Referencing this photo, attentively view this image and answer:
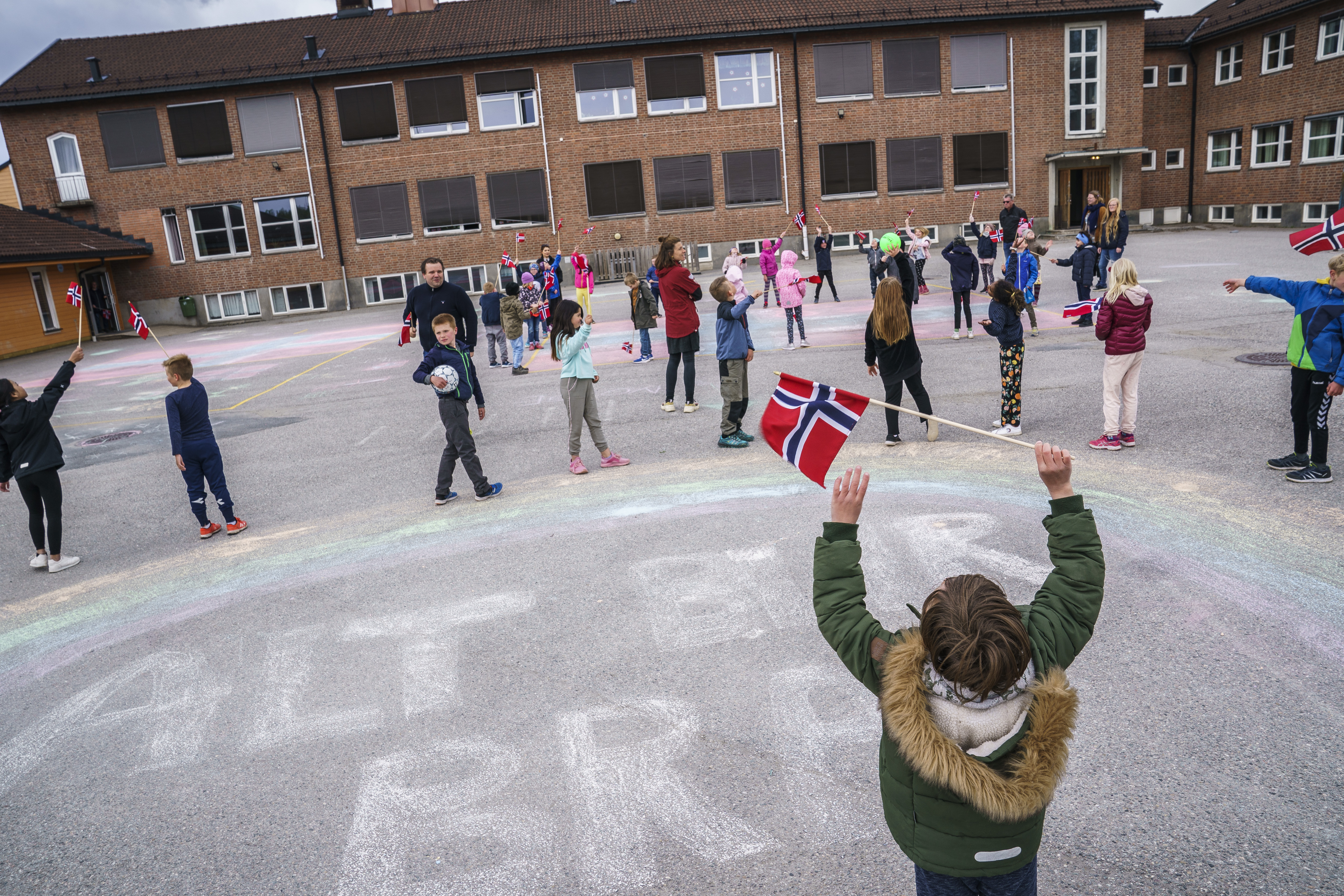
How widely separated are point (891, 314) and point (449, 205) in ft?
96.6

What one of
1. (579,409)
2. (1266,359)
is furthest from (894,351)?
(1266,359)

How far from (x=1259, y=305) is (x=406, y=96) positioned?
29.8 m

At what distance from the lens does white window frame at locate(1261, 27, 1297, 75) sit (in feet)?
113

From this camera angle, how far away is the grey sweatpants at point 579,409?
9.43 meters

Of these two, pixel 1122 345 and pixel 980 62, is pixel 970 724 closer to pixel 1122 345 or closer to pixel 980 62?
pixel 1122 345

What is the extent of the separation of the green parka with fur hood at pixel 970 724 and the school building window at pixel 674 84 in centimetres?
3485

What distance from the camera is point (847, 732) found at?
4477mm

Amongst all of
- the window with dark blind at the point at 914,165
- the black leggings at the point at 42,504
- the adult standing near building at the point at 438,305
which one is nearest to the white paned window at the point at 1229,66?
the window with dark blind at the point at 914,165

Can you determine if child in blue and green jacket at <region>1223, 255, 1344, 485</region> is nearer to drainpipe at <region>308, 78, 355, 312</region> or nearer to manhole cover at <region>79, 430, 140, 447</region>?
manhole cover at <region>79, 430, 140, 447</region>

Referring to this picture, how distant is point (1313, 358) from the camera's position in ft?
23.9

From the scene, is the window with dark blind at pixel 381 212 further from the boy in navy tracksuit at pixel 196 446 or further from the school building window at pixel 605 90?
the boy in navy tracksuit at pixel 196 446

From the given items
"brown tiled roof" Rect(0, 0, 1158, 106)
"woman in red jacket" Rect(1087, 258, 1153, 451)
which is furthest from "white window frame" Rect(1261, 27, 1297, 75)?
"woman in red jacket" Rect(1087, 258, 1153, 451)

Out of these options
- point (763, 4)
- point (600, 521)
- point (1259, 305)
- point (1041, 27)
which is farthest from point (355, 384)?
point (1041, 27)

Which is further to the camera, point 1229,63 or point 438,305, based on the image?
point 1229,63
